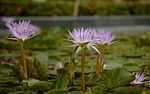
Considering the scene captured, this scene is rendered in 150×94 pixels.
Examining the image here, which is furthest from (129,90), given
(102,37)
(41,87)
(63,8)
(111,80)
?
(63,8)

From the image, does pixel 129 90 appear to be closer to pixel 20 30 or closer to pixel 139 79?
pixel 139 79

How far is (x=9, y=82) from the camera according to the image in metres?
1.86

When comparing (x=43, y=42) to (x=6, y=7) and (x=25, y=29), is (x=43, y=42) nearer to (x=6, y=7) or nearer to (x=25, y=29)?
(x=25, y=29)

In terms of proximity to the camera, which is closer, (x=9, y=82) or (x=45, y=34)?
(x=9, y=82)

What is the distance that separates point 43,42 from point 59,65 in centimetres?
181

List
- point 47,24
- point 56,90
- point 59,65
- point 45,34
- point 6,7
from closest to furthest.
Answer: point 56,90, point 59,65, point 45,34, point 47,24, point 6,7

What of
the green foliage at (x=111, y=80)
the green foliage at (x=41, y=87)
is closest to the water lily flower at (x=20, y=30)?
the green foliage at (x=41, y=87)

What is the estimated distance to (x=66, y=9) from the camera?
11.0 metres

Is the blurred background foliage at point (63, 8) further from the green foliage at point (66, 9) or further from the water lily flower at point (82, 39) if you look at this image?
the water lily flower at point (82, 39)

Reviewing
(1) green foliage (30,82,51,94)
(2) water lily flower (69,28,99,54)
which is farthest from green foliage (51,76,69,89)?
(2) water lily flower (69,28,99,54)

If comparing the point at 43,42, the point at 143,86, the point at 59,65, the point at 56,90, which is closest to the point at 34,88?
the point at 56,90

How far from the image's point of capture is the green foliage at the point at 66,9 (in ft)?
33.5

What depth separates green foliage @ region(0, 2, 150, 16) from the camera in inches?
402

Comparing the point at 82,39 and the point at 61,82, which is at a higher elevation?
the point at 82,39
